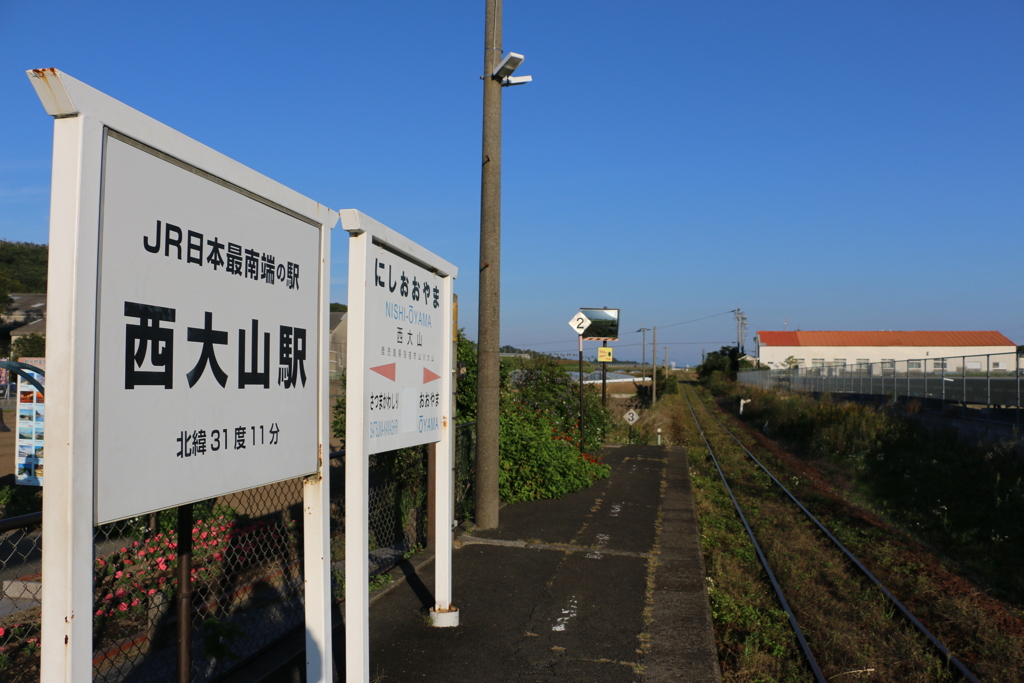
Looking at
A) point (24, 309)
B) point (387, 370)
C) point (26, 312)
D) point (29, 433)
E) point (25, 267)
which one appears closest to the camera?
point (387, 370)

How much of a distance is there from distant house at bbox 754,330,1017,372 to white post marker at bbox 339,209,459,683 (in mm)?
75678

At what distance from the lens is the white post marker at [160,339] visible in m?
1.79

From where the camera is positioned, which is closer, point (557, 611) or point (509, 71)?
point (557, 611)

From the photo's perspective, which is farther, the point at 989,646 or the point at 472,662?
the point at 989,646

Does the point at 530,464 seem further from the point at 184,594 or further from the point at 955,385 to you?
the point at 955,385

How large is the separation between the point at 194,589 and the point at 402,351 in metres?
2.68

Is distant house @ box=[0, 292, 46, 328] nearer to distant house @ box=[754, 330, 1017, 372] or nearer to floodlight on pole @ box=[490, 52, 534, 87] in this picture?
floodlight on pole @ box=[490, 52, 534, 87]

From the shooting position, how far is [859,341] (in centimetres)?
8294

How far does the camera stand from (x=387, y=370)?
3836 millimetres

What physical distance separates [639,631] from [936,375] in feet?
65.7

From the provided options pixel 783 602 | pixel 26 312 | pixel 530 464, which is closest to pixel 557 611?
pixel 783 602

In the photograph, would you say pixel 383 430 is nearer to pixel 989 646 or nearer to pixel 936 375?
pixel 989 646

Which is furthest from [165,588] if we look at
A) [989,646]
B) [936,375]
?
[936,375]

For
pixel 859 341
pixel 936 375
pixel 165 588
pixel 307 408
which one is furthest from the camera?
pixel 859 341
